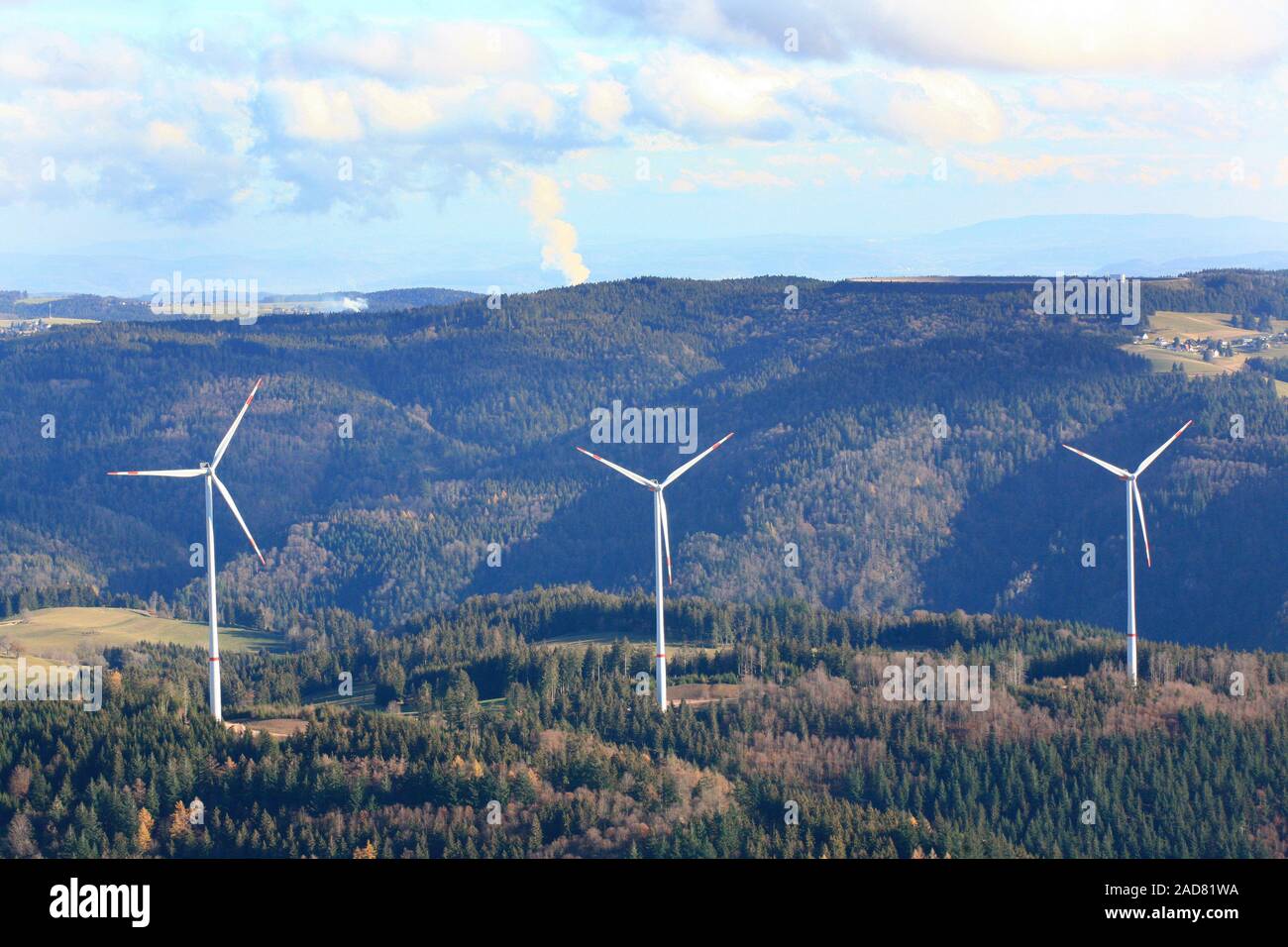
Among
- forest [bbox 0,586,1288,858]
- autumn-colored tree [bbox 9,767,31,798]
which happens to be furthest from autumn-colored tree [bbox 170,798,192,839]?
autumn-colored tree [bbox 9,767,31,798]

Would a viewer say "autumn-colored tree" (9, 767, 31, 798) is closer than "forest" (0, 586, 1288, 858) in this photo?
No

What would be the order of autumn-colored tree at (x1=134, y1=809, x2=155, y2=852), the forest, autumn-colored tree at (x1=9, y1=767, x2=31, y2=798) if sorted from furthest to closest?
autumn-colored tree at (x1=9, y1=767, x2=31, y2=798)
the forest
autumn-colored tree at (x1=134, y1=809, x2=155, y2=852)

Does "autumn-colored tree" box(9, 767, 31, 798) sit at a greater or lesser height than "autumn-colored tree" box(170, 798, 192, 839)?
greater

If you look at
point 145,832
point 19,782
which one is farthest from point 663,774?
point 19,782

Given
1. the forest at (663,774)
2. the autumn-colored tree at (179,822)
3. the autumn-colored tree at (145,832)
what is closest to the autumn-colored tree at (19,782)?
the forest at (663,774)

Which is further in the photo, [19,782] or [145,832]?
[19,782]

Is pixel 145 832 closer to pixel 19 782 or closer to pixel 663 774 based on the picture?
pixel 19 782

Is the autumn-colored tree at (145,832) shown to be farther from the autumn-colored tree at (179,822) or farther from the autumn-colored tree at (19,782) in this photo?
the autumn-colored tree at (19,782)

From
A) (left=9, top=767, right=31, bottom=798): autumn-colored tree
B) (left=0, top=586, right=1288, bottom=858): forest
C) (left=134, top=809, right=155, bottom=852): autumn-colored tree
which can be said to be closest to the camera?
(left=134, top=809, right=155, bottom=852): autumn-colored tree

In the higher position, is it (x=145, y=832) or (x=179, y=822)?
(x=179, y=822)

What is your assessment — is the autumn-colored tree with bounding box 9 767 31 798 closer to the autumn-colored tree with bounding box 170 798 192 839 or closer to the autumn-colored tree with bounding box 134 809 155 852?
the autumn-colored tree with bounding box 134 809 155 852
